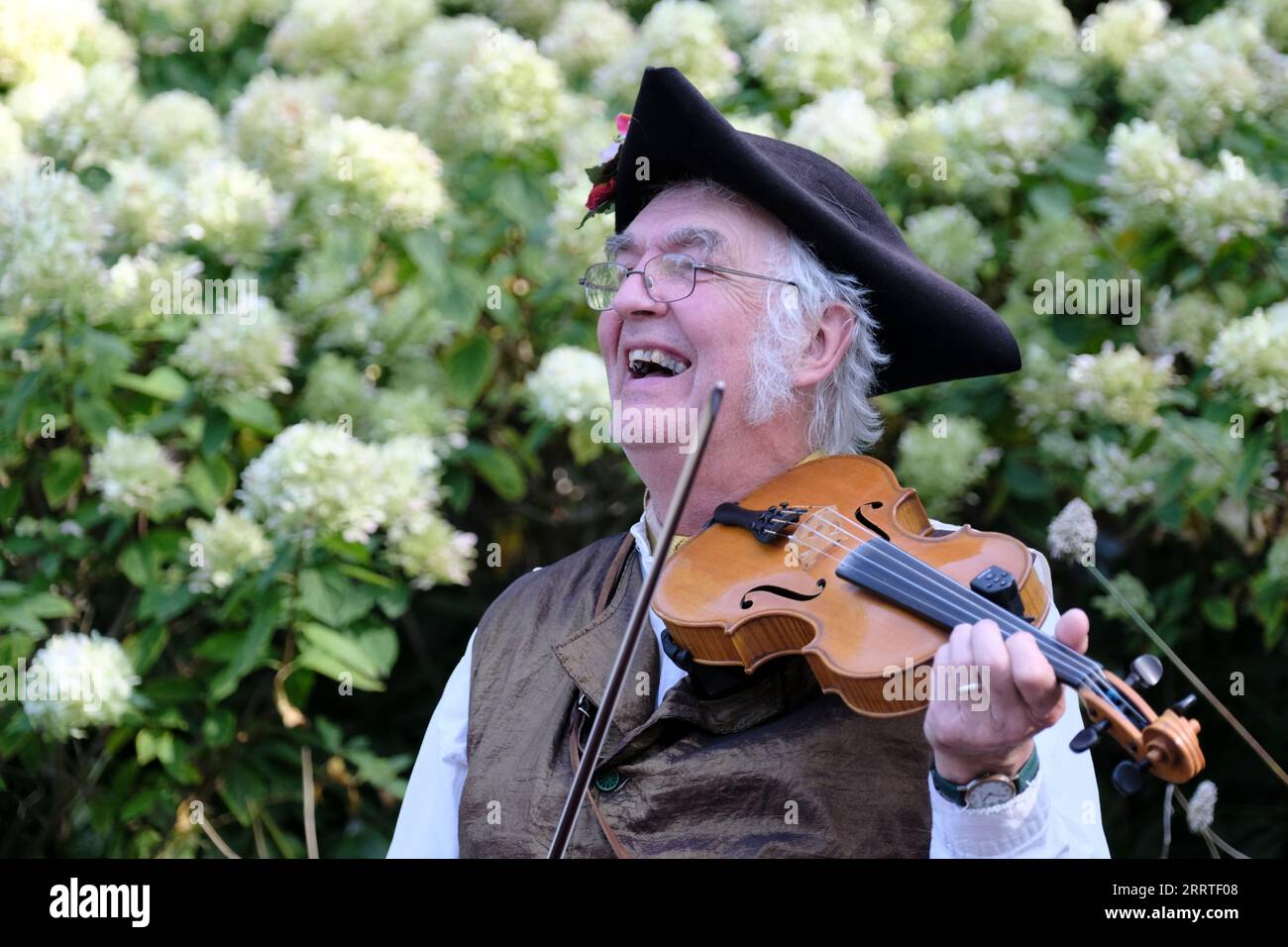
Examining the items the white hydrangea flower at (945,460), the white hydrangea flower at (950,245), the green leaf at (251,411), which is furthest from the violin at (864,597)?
the green leaf at (251,411)

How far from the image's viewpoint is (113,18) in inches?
175

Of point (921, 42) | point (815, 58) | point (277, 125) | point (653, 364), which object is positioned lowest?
point (653, 364)

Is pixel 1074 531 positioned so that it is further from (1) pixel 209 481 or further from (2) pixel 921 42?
(2) pixel 921 42

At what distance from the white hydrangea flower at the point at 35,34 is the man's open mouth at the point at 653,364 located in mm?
2354

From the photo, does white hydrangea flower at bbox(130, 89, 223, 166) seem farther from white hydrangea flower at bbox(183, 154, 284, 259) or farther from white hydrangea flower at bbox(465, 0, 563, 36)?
white hydrangea flower at bbox(465, 0, 563, 36)

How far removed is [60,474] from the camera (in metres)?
3.49

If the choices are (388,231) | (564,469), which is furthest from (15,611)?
(564,469)

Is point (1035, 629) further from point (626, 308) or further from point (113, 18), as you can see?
point (113, 18)

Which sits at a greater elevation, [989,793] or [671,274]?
[671,274]

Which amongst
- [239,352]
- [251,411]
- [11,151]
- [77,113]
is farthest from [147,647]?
[77,113]

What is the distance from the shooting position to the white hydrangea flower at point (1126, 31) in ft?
12.4

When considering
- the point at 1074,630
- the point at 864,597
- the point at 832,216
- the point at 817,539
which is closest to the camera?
the point at 1074,630

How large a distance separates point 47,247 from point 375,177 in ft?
2.28

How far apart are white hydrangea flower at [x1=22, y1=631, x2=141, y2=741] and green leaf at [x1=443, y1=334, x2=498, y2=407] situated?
960 mm
